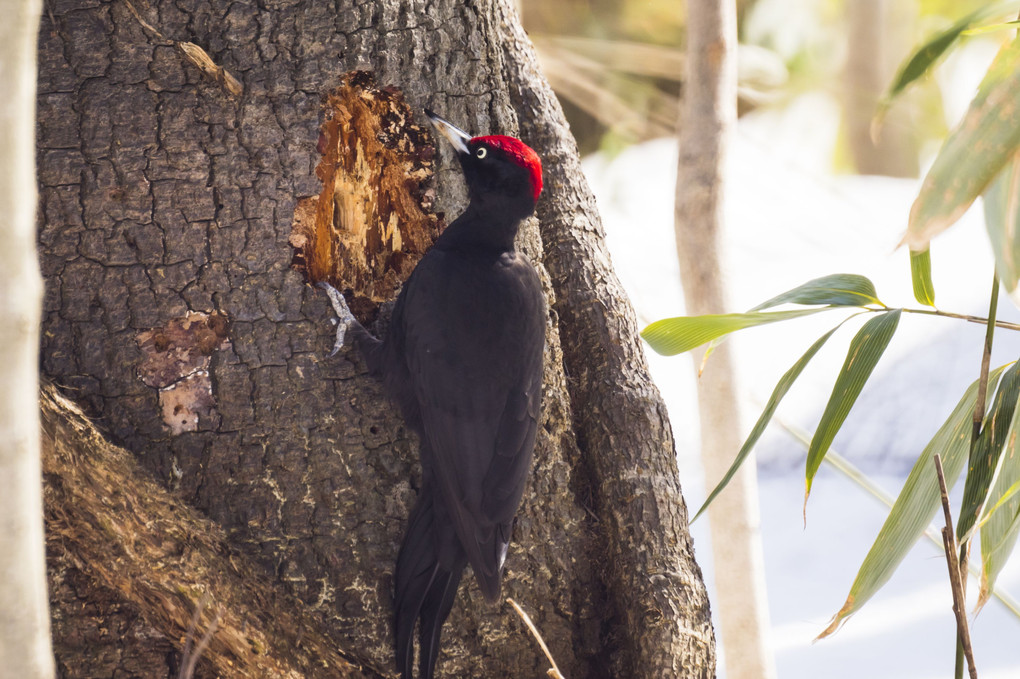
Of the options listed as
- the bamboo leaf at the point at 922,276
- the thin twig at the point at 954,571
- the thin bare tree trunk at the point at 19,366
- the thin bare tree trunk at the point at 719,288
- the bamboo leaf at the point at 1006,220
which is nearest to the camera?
the thin bare tree trunk at the point at 19,366

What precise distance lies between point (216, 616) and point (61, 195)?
62cm

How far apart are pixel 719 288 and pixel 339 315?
0.87 metres

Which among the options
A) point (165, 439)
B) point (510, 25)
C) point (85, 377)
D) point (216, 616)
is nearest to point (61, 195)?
point (85, 377)

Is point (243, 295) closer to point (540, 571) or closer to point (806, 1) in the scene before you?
point (540, 571)

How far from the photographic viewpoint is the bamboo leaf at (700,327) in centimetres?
105

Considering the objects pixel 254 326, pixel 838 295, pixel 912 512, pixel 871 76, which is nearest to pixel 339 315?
pixel 254 326

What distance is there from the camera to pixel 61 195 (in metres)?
1.18

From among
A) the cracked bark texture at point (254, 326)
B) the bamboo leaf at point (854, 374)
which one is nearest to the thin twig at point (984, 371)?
the bamboo leaf at point (854, 374)

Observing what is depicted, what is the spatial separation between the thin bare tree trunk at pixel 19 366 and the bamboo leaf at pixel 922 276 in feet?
3.09

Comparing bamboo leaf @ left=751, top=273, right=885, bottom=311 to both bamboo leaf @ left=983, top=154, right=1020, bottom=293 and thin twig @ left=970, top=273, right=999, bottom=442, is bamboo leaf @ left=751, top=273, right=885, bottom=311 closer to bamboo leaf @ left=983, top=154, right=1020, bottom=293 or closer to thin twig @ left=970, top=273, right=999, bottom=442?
thin twig @ left=970, top=273, right=999, bottom=442

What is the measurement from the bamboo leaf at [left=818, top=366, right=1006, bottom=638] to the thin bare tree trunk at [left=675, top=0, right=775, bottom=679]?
690 millimetres

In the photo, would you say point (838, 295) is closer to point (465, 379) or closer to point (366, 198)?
point (465, 379)

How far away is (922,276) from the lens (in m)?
1.06

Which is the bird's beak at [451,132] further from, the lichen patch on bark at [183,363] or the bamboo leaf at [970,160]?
the bamboo leaf at [970,160]
